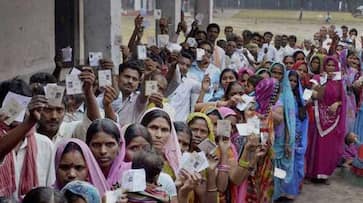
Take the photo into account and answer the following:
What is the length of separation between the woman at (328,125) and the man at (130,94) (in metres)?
3.38

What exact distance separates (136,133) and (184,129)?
56cm

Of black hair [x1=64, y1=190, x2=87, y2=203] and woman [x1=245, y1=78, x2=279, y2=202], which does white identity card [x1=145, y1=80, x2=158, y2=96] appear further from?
black hair [x1=64, y1=190, x2=87, y2=203]

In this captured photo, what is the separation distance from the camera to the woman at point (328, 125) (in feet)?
25.6

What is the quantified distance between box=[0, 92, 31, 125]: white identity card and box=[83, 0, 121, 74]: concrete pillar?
4.81 metres

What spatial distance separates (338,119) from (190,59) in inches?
82.2

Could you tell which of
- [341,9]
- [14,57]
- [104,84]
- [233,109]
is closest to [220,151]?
[104,84]

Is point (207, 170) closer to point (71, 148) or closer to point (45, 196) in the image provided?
Answer: point (71, 148)

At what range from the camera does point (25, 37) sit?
7.43m

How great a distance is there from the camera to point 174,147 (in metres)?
3.89

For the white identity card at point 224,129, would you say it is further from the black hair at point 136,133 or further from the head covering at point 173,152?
Result: the black hair at point 136,133

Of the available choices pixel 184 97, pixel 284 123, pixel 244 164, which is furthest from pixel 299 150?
pixel 244 164

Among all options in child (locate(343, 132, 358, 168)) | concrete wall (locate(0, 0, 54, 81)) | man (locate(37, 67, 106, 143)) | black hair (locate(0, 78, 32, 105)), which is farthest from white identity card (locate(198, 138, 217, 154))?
child (locate(343, 132, 358, 168))

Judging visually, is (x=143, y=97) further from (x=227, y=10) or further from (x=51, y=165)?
(x=227, y=10)

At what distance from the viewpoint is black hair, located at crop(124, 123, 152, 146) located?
361 cm
